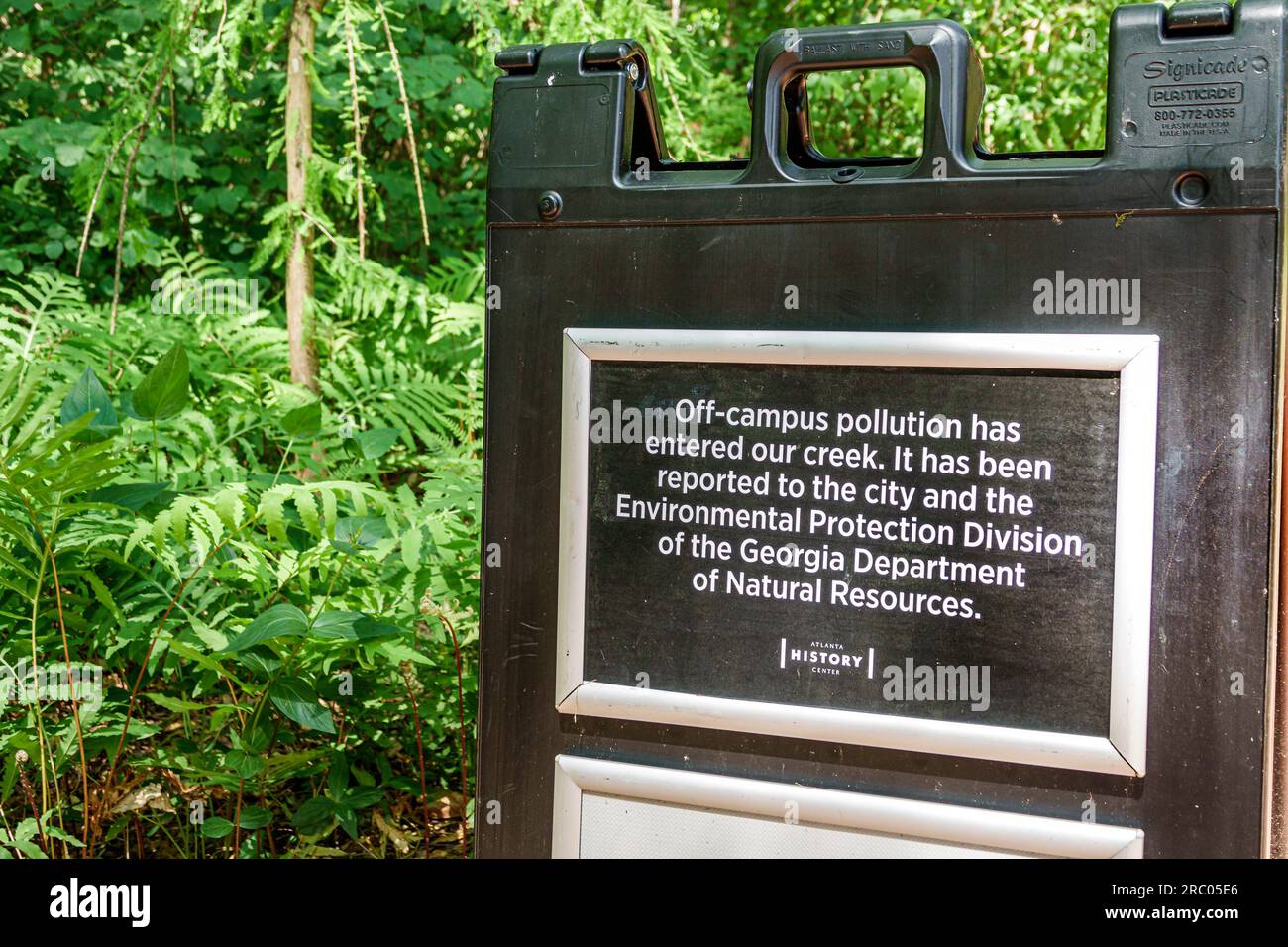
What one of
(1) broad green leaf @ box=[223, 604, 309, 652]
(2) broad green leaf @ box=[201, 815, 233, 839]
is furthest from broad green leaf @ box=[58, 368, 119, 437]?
(2) broad green leaf @ box=[201, 815, 233, 839]

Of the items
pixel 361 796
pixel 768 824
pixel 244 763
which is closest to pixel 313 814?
pixel 361 796

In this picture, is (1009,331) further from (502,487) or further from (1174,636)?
(502,487)

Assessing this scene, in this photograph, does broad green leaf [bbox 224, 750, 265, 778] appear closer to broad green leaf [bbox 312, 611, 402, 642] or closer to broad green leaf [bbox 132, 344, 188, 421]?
broad green leaf [bbox 312, 611, 402, 642]

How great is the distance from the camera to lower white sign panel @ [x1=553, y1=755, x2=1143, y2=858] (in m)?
1.45

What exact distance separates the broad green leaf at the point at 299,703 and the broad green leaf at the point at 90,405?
2.46ft

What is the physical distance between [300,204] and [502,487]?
8.35ft

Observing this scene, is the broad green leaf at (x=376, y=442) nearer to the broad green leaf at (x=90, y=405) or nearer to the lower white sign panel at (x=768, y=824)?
the broad green leaf at (x=90, y=405)

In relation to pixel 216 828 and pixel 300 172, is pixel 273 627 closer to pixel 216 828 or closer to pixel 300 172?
pixel 216 828

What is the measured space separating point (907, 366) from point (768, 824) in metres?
0.68

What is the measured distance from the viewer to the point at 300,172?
155 inches

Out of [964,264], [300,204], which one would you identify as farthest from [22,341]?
[964,264]

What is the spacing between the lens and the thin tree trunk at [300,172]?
3.85m

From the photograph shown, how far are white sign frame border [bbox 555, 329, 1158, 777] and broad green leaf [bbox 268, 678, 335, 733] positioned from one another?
76cm

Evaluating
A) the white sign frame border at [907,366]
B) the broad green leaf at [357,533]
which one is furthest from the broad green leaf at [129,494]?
the white sign frame border at [907,366]
